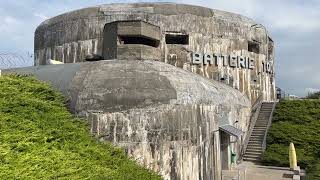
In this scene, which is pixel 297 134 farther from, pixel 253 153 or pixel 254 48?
pixel 254 48

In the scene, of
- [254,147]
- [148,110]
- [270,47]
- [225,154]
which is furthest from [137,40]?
[270,47]

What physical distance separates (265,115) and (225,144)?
822cm

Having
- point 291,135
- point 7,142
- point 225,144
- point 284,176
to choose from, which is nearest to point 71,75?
point 7,142

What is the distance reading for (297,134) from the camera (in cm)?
2306

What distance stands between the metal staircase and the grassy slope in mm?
371

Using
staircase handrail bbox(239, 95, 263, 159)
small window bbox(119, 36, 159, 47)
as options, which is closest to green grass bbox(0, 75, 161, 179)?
small window bbox(119, 36, 159, 47)

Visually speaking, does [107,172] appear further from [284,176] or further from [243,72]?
[243,72]

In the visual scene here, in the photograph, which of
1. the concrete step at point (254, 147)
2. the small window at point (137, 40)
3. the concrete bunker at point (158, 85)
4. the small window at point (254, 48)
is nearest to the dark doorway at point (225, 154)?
the concrete bunker at point (158, 85)

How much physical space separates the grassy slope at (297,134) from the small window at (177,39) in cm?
709

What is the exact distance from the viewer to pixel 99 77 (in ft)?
42.6

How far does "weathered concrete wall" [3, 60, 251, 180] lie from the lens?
1228cm

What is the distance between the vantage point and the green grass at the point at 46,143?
25.7 ft

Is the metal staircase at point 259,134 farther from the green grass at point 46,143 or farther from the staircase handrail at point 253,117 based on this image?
Answer: the green grass at point 46,143

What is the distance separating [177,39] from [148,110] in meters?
13.7
